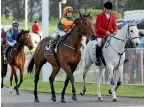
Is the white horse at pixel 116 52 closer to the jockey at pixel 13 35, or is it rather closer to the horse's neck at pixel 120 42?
the horse's neck at pixel 120 42

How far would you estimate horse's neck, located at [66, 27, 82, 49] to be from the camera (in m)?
15.9

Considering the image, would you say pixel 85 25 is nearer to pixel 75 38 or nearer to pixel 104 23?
pixel 75 38

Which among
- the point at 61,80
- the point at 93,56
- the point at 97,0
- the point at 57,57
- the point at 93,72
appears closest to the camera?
the point at 57,57

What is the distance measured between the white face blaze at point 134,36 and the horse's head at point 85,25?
1.14 metres

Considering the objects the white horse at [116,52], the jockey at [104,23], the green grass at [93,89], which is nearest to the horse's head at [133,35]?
the white horse at [116,52]

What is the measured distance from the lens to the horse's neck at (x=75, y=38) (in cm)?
1585

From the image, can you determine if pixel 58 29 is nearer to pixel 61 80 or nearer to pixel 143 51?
pixel 143 51

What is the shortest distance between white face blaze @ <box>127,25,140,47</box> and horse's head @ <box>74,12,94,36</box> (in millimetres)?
1143

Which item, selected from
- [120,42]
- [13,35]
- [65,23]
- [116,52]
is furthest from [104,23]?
[13,35]

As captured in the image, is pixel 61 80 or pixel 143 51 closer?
pixel 143 51

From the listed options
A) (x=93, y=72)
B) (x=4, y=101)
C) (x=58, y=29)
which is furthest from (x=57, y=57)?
(x=93, y=72)

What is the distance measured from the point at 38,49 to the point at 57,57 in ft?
3.64

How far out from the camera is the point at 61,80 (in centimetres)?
2383

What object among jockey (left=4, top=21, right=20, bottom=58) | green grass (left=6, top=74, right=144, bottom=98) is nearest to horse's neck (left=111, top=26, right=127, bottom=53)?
green grass (left=6, top=74, right=144, bottom=98)
